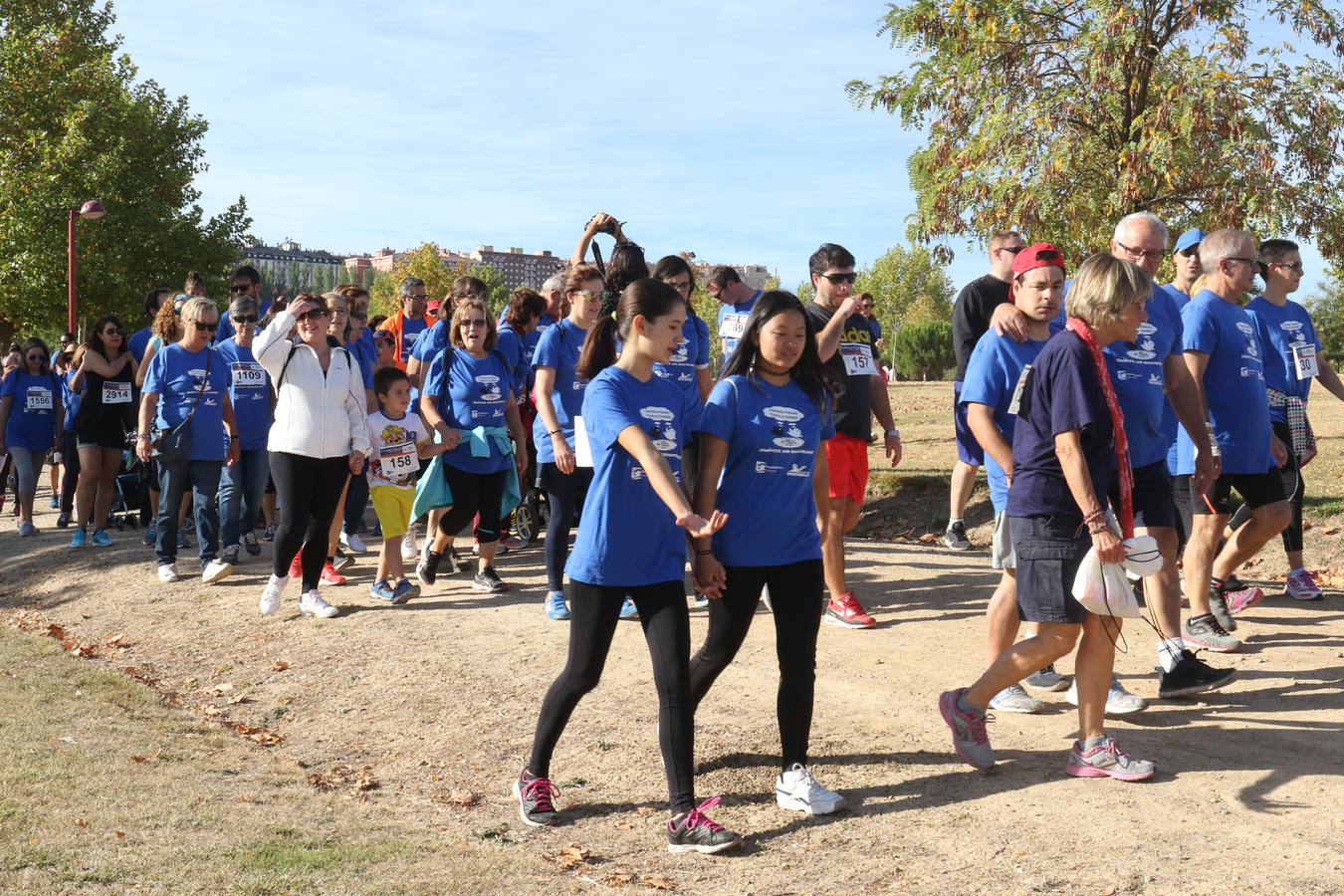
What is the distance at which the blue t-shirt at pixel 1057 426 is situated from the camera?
4.90 m

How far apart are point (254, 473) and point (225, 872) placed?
21.2 ft

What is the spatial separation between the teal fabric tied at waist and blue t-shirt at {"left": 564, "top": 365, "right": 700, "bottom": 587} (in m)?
4.07

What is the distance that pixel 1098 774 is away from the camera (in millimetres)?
5121

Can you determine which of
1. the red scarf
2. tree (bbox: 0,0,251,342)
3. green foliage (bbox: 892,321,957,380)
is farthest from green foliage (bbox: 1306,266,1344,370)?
the red scarf

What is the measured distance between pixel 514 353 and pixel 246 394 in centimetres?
244

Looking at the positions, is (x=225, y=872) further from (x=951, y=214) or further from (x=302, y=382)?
(x=951, y=214)

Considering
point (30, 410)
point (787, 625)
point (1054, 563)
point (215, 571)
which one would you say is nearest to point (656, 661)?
point (787, 625)

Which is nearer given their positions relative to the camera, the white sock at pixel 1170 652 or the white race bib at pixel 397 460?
the white sock at pixel 1170 652

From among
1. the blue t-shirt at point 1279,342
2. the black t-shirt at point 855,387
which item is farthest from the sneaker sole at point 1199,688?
the blue t-shirt at point 1279,342

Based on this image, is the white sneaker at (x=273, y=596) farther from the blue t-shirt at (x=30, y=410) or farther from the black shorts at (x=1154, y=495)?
the blue t-shirt at (x=30, y=410)

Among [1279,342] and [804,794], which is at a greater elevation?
[1279,342]

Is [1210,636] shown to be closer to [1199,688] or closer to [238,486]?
[1199,688]

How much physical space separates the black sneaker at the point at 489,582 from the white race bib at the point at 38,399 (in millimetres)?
7810

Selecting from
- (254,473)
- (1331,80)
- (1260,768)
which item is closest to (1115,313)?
(1260,768)
